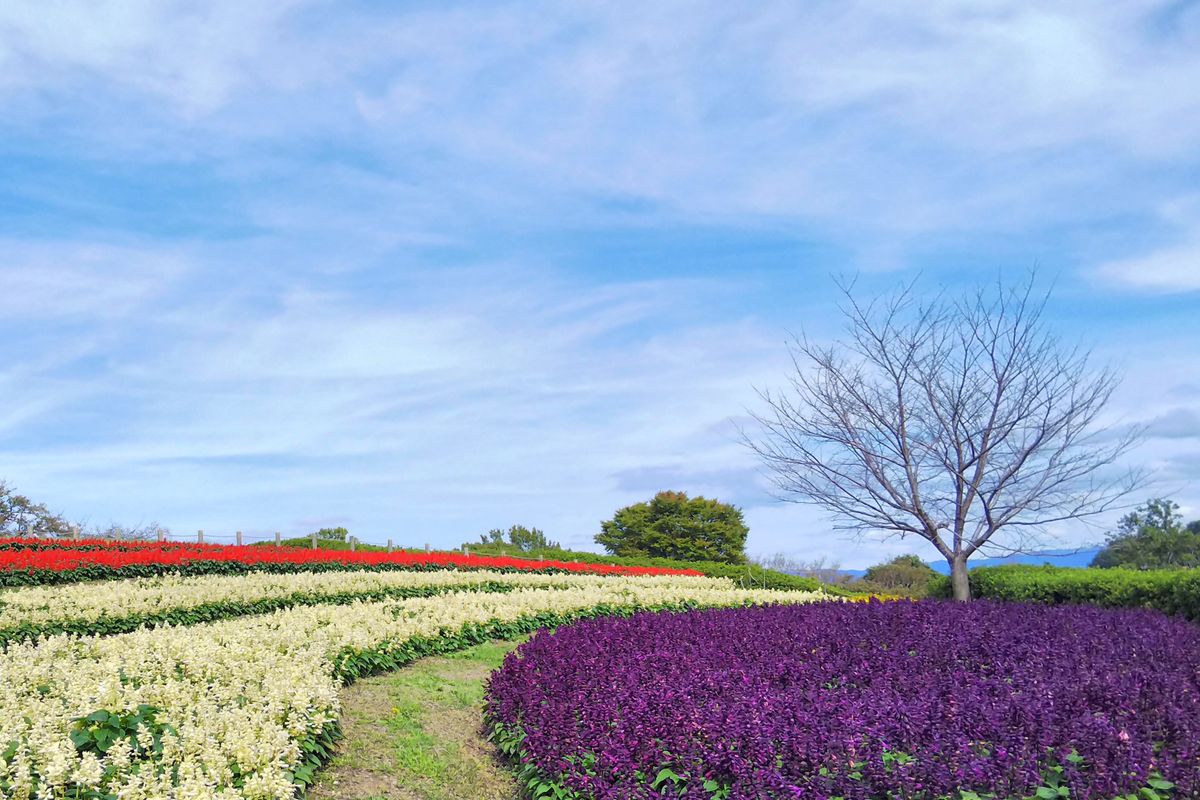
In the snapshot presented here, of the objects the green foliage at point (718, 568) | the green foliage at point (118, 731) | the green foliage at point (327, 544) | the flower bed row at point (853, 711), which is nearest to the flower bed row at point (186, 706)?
the green foliage at point (118, 731)

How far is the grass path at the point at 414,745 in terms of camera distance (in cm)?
681

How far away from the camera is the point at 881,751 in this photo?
4.30m

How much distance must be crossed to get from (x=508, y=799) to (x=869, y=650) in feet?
11.7

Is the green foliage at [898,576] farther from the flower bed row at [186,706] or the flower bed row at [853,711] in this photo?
the flower bed row at [186,706]

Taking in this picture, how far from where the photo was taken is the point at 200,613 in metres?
13.7

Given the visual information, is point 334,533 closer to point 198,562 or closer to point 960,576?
point 198,562

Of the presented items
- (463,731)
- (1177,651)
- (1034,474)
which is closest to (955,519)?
(1034,474)

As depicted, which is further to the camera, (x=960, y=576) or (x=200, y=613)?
(x=960, y=576)

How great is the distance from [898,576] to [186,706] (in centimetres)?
3157

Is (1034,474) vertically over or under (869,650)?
over

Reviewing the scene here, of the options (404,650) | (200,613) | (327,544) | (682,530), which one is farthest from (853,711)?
(682,530)

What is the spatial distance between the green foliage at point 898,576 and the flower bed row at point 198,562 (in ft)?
31.0

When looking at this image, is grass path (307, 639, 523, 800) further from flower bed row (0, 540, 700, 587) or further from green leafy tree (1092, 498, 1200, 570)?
green leafy tree (1092, 498, 1200, 570)

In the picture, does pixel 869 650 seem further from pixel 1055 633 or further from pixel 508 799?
pixel 508 799
